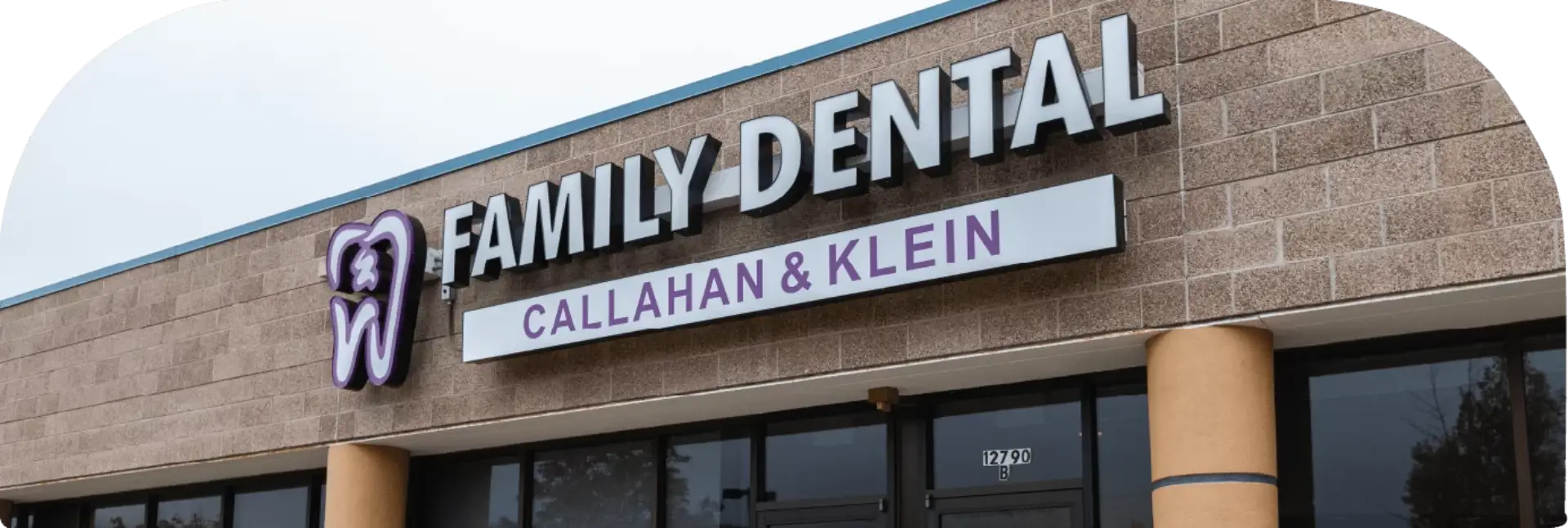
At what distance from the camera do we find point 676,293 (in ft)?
37.7

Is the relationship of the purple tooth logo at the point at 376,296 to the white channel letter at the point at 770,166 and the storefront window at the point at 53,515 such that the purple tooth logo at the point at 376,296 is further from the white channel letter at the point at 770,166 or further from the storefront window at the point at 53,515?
the storefront window at the point at 53,515

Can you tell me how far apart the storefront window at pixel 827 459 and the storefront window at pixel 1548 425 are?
177 inches

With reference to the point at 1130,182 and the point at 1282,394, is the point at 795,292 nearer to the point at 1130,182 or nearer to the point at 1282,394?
the point at 1130,182

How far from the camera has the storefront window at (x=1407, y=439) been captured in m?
9.15

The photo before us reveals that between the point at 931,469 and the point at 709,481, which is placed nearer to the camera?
the point at 931,469

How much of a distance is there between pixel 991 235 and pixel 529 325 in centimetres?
419

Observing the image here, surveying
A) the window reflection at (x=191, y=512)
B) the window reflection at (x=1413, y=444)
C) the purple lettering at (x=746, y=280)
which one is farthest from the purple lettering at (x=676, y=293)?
the window reflection at (x=191, y=512)

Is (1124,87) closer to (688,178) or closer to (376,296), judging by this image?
(688,178)

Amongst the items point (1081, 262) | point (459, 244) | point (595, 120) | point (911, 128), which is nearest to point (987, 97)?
point (911, 128)

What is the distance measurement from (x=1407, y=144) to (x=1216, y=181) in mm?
1115

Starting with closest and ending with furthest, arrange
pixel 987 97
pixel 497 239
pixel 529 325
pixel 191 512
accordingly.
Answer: pixel 987 97, pixel 529 325, pixel 497 239, pixel 191 512

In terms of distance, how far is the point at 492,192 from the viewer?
1338 cm

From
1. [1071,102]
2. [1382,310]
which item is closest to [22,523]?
[1071,102]

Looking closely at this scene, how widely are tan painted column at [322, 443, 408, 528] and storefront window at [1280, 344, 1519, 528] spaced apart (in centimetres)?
792
